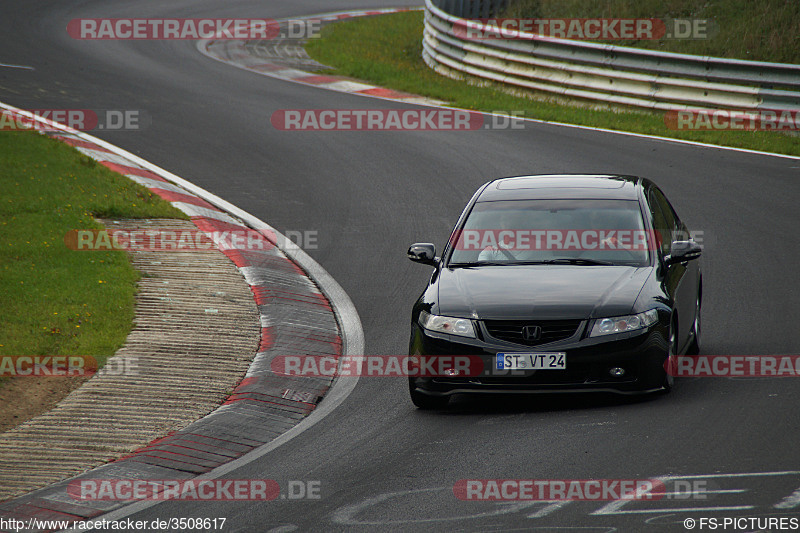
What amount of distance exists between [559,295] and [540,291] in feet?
0.53

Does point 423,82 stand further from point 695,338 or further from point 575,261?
point 575,261

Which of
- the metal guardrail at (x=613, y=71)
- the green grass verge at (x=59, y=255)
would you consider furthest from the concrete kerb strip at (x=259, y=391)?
the metal guardrail at (x=613, y=71)

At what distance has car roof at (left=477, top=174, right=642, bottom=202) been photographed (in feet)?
30.6

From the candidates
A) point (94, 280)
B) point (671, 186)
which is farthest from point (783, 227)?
point (94, 280)

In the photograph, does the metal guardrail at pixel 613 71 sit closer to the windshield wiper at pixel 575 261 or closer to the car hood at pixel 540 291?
the windshield wiper at pixel 575 261

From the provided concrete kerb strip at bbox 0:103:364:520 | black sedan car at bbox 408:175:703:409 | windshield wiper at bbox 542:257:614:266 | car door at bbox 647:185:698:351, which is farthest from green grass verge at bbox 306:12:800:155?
windshield wiper at bbox 542:257:614:266

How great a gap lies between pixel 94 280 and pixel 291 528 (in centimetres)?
584

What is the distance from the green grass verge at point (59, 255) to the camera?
384 inches

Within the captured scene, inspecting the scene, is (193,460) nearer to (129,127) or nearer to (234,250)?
(234,250)

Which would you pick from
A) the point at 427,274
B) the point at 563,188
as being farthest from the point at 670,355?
the point at 427,274

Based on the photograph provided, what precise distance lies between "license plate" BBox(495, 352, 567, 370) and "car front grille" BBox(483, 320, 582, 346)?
0.34 feet

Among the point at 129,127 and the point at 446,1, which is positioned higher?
the point at 446,1

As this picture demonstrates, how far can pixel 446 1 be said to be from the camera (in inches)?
1053

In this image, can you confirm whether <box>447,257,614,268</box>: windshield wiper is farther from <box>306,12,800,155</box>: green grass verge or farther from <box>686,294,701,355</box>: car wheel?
<box>306,12,800,155</box>: green grass verge
